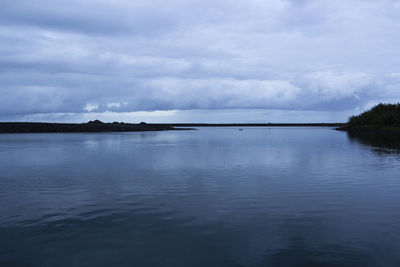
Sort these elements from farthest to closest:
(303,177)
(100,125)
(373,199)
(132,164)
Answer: (100,125), (132,164), (303,177), (373,199)

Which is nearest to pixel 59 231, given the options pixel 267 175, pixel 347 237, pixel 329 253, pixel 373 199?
pixel 329 253

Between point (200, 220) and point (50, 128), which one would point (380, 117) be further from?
point (200, 220)

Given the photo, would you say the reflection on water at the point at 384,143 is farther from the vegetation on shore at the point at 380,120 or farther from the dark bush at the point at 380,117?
the dark bush at the point at 380,117

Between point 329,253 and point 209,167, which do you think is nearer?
point 329,253

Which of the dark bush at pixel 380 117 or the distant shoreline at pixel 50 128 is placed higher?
the dark bush at pixel 380 117

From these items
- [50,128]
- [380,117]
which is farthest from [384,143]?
[50,128]

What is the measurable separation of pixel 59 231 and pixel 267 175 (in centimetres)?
1692

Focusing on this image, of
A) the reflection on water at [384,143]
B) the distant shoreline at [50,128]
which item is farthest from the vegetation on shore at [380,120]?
the distant shoreline at [50,128]

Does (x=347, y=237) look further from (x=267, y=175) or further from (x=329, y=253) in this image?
(x=267, y=175)

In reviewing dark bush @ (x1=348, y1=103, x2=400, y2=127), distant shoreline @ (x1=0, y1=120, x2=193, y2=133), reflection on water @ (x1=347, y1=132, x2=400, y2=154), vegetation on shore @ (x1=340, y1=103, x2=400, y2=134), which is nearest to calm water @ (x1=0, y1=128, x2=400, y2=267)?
reflection on water @ (x1=347, y1=132, x2=400, y2=154)

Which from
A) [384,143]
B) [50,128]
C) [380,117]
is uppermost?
[380,117]

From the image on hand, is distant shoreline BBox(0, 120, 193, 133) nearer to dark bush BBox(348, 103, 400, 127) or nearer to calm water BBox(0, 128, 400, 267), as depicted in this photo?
dark bush BBox(348, 103, 400, 127)

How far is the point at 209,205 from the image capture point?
16766 millimetres

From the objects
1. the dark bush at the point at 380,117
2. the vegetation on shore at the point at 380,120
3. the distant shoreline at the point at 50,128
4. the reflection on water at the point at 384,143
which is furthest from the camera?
the distant shoreline at the point at 50,128
